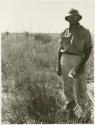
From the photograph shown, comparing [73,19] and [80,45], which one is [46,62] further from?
[73,19]

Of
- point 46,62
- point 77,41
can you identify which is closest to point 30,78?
point 46,62

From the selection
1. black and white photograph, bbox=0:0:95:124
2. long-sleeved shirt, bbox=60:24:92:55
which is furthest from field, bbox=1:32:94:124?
long-sleeved shirt, bbox=60:24:92:55

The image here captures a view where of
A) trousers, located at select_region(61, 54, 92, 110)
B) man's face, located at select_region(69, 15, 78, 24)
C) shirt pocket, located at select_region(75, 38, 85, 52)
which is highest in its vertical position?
man's face, located at select_region(69, 15, 78, 24)

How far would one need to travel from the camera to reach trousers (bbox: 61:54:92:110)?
3662mm

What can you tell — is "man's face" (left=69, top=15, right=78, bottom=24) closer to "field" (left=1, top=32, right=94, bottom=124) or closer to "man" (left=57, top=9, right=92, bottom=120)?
"man" (left=57, top=9, right=92, bottom=120)

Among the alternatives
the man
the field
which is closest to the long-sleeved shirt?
the man

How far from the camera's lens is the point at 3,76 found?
376 cm

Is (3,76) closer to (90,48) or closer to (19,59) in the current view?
(19,59)

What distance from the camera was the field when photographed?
373 centimetres

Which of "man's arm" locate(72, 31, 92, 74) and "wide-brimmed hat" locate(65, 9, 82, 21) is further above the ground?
"wide-brimmed hat" locate(65, 9, 82, 21)

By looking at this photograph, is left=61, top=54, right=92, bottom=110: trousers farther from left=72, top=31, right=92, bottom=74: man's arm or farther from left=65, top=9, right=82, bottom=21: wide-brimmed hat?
left=65, top=9, right=82, bottom=21: wide-brimmed hat

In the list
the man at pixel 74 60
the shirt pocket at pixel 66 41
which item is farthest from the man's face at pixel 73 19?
the shirt pocket at pixel 66 41

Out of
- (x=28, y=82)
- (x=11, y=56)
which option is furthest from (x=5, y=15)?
(x=28, y=82)

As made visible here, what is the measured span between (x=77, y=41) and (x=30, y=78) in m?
0.53
